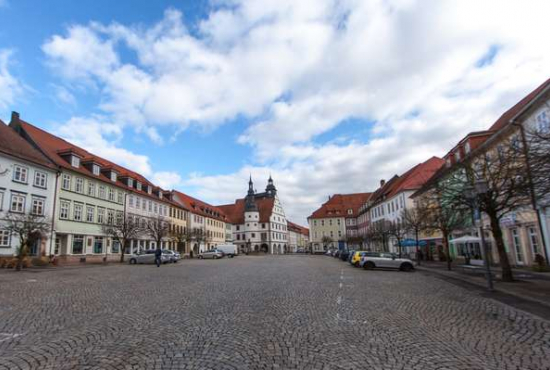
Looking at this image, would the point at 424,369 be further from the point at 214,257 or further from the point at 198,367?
the point at 214,257

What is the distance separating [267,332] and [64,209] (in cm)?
3662

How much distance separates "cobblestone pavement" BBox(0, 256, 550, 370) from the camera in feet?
18.9

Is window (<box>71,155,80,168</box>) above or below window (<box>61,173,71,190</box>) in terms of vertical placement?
above

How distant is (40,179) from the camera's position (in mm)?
34094

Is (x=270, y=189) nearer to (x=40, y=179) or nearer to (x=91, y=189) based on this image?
(x=91, y=189)

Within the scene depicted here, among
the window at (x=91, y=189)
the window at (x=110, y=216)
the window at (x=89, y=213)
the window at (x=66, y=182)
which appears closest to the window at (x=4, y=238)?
the window at (x=66, y=182)

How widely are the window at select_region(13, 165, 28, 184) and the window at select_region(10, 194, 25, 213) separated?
1.43m

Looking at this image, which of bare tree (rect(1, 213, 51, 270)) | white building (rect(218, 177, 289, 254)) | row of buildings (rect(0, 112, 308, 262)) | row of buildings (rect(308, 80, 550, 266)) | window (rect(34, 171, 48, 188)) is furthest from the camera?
white building (rect(218, 177, 289, 254))

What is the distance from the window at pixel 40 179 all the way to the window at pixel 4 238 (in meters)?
5.26

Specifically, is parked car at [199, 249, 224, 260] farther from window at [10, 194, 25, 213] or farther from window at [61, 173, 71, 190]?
window at [10, 194, 25, 213]

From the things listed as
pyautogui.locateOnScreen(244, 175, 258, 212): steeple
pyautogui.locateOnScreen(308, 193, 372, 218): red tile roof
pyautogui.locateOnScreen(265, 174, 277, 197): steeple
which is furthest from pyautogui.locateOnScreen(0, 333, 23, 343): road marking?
pyautogui.locateOnScreen(265, 174, 277, 197): steeple

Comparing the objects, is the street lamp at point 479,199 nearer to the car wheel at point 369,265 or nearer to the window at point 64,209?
the car wheel at point 369,265

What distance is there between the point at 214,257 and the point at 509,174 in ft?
159

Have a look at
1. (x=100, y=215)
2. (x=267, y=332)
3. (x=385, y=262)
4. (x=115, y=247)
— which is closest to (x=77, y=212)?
(x=100, y=215)
